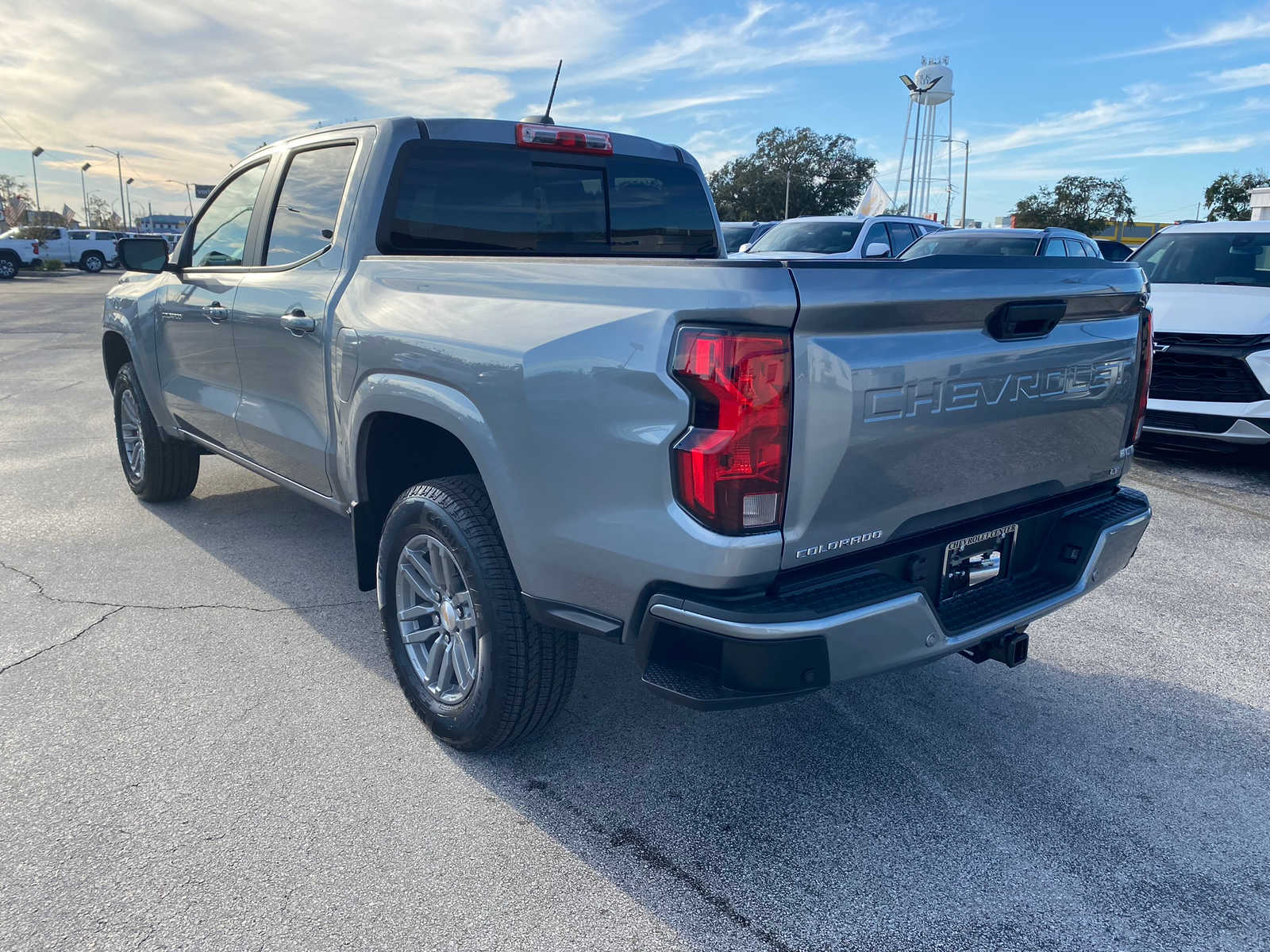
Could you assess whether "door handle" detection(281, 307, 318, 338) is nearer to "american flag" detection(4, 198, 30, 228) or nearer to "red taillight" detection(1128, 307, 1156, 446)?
"red taillight" detection(1128, 307, 1156, 446)

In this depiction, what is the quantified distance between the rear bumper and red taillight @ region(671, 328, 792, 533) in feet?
0.74

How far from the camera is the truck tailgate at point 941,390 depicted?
217cm

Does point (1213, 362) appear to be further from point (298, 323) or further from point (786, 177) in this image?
point (786, 177)

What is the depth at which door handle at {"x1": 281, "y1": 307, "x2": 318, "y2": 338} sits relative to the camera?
348 centimetres

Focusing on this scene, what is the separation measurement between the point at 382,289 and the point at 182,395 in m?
2.17

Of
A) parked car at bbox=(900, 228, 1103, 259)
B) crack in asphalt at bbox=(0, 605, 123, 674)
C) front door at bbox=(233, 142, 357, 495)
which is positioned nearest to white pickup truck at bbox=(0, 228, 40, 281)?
parked car at bbox=(900, 228, 1103, 259)

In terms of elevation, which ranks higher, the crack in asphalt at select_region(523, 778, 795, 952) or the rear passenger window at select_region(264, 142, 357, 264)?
the rear passenger window at select_region(264, 142, 357, 264)

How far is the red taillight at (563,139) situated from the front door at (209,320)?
4.38 feet

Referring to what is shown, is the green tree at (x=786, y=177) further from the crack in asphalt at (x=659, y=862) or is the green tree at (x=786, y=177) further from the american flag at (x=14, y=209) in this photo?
the crack in asphalt at (x=659, y=862)

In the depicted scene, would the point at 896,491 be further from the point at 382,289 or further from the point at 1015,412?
the point at 382,289

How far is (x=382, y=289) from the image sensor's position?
3160 millimetres

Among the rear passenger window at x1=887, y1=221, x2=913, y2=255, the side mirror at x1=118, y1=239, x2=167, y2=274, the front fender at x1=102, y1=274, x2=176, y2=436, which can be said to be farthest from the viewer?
the rear passenger window at x1=887, y1=221, x2=913, y2=255

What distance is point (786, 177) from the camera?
68625 mm

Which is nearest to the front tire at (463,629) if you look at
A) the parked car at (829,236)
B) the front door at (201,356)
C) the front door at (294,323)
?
the front door at (294,323)
